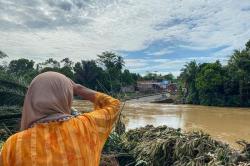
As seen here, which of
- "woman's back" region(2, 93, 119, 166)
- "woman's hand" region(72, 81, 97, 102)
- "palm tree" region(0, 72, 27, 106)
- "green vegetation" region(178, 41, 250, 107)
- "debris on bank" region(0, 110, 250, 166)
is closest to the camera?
"woman's back" region(2, 93, 119, 166)

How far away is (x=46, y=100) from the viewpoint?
1.37 meters

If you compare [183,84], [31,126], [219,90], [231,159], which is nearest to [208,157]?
[231,159]

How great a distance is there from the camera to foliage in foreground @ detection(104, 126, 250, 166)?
4.00 meters

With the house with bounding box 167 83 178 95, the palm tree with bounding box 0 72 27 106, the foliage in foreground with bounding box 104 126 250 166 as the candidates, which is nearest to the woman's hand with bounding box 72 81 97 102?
the foliage in foreground with bounding box 104 126 250 166

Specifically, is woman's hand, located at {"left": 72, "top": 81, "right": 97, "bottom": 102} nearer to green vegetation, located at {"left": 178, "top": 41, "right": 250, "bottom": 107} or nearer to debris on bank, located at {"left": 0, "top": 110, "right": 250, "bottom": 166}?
debris on bank, located at {"left": 0, "top": 110, "right": 250, "bottom": 166}

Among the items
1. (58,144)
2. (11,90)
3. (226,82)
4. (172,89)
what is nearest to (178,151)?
(11,90)

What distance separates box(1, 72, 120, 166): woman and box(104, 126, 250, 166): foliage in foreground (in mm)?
2621

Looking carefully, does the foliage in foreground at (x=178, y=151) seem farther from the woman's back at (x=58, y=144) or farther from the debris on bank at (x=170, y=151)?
the woman's back at (x=58, y=144)

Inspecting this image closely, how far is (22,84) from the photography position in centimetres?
482

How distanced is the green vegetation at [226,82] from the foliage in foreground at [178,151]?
1121 inches

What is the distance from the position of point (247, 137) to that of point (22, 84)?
11.3 meters

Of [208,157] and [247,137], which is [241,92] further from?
[208,157]

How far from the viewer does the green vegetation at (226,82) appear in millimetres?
32156

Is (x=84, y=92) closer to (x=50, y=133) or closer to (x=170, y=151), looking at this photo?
(x=50, y=133)
